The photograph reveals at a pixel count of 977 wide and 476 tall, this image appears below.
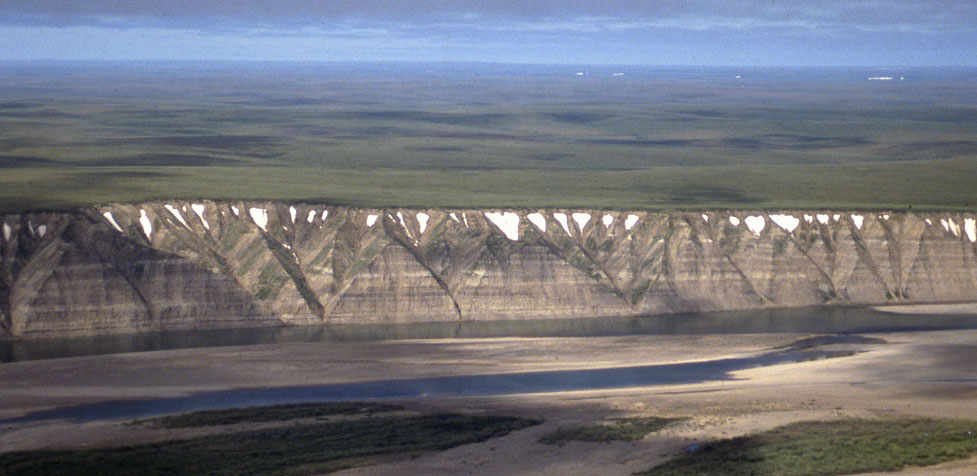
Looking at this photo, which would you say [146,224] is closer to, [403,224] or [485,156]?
[403,224]

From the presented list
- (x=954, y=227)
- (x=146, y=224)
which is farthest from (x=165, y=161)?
(x=954, y=227)

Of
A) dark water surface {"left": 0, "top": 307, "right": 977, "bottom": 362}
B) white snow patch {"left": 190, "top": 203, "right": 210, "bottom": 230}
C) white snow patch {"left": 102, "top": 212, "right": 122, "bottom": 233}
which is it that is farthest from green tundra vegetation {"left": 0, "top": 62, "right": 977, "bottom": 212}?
dark water surface {"left": 0, "top": 307, "right": 977, "bottom": 362}

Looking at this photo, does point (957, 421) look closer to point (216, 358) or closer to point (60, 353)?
point (216, 358)

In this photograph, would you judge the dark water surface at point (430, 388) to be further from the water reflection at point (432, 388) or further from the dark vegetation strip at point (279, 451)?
the dark vegetation strip at point (279, 451)

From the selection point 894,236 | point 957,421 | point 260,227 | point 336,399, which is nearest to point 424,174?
point 260,227

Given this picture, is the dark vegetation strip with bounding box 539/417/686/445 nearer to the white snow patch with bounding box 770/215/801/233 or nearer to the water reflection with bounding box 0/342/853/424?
the water reflection with bounding box 0/342/853/424

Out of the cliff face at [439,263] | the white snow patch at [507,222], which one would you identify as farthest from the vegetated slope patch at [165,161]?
the white snow patch at [507,222]
